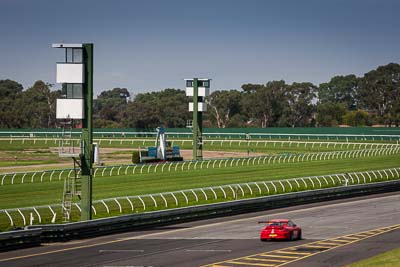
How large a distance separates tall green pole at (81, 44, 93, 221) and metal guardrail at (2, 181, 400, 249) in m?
1.67

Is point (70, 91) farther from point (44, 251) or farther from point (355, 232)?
point (355, 232)

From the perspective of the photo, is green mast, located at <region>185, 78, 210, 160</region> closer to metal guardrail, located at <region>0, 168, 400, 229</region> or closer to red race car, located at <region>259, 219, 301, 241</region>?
metal guardrail, located at <region>0, 168, 400, 229</region>

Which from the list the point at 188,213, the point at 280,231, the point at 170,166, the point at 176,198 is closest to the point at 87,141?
the point at 188,213

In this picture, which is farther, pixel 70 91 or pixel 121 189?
pixel 121 189

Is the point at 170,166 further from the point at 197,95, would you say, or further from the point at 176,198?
the point at 176,198

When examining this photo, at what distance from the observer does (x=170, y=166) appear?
83.1 meters

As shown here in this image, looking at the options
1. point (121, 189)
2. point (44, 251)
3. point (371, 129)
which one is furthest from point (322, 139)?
point (44, 251)

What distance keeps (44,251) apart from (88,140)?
8.20 meters

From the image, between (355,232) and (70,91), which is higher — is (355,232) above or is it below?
below

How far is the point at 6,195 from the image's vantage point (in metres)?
54.0

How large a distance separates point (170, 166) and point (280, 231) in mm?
48816

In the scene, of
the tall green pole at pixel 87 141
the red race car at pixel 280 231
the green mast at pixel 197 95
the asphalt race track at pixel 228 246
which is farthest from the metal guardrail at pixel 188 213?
the green mast at pixel 197 95

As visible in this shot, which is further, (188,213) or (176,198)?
(176,198)

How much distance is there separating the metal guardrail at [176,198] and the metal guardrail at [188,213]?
1686 millimetres
